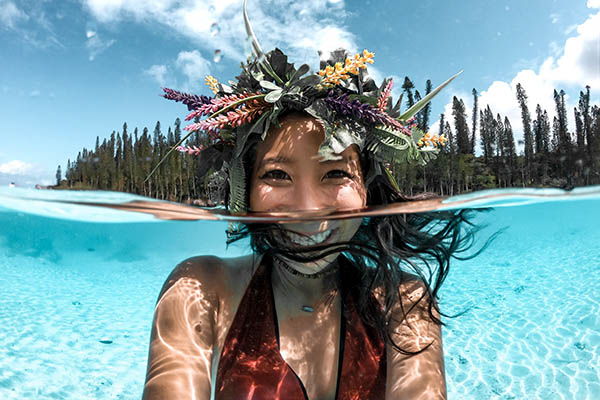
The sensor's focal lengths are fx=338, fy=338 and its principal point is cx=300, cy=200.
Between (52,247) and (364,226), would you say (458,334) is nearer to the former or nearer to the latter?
(364,226)

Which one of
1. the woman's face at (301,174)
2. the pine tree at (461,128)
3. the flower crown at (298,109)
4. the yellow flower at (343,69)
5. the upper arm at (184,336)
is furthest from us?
the pine tree at (461,128)

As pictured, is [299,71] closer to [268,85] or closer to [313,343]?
[268,85]

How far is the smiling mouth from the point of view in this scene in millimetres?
2316

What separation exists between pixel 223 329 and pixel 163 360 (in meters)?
0.45

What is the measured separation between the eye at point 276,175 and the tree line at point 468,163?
62 centimetres

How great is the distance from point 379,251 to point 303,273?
0.56 meters

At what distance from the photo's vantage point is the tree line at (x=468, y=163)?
4410 millimetres

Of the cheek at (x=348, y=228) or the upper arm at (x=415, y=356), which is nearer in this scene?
the upper arm at (x=415, y=356)

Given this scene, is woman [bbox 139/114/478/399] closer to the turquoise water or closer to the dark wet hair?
the dark wet hair

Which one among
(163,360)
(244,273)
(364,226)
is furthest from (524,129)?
(163,360)

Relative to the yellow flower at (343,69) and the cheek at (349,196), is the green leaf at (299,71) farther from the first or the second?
the cheek at (349,196)

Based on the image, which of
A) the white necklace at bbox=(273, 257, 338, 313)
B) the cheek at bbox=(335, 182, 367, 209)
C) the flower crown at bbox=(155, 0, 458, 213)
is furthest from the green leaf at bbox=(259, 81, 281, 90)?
the white necklace at bbox=(273, 257, 338, 313)

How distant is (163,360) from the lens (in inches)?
71.1

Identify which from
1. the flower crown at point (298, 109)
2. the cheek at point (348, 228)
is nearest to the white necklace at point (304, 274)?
the cheek at point (348, 228)
